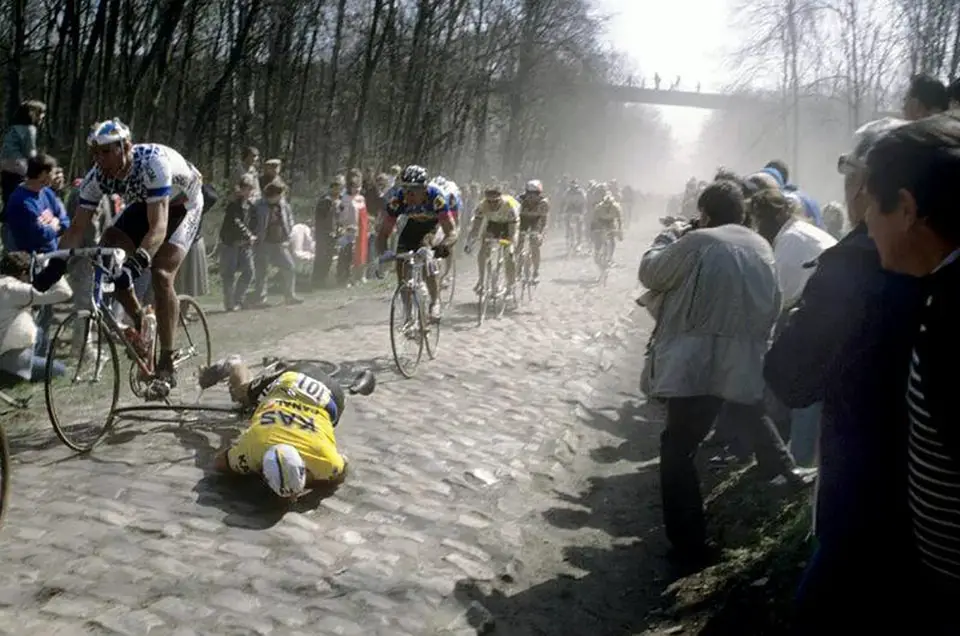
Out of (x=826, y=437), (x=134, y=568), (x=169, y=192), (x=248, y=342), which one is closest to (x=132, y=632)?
(x=134, y=568)

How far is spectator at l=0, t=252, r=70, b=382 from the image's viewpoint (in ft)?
27.0

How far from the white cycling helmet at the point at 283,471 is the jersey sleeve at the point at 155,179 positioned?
92.0 inches

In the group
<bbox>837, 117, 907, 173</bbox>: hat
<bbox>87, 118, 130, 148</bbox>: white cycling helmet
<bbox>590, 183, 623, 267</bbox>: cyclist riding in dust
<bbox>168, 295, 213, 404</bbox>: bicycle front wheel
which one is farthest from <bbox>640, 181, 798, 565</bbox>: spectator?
<bbox>590, 183, 623, 267</bbox>: cyclist riding in dust

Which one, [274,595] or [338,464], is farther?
[338,464]

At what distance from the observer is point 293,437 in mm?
5879

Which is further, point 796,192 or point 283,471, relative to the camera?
point 796,192

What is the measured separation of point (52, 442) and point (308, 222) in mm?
19490

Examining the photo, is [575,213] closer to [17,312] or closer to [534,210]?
[534,210]

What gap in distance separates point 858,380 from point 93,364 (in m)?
6.17

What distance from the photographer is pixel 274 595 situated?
4.80 metres

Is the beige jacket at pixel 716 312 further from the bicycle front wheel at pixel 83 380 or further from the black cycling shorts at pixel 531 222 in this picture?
the black cycling shorts at pixel 531 222

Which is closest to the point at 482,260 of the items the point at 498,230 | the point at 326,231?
the point at 498,230

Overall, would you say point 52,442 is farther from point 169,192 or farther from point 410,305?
point 410,305

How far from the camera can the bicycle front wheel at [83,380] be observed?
6.84 meters
